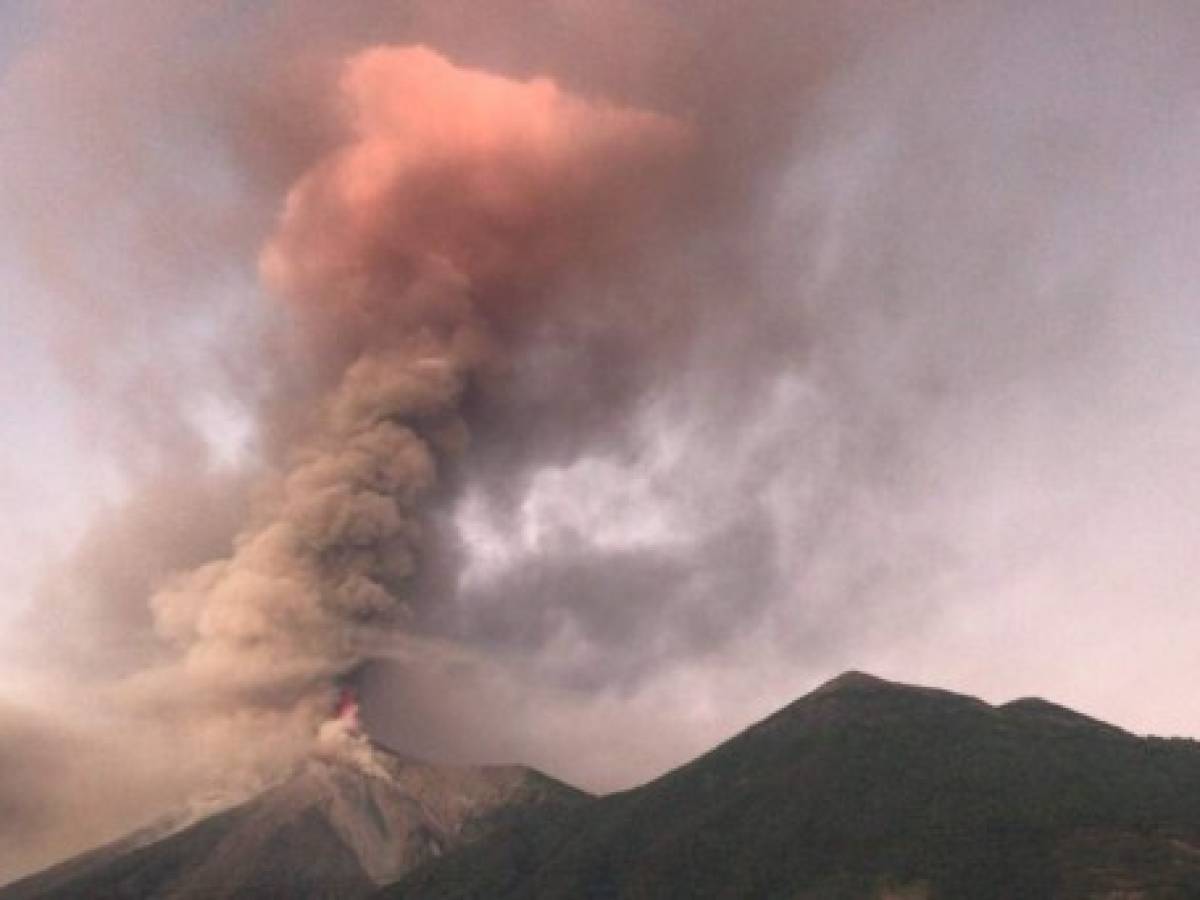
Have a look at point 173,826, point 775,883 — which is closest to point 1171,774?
point 775,883

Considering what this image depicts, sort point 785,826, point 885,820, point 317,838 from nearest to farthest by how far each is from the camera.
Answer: point 885,820, point 785,826, point 317,838

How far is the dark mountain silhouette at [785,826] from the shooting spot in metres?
114

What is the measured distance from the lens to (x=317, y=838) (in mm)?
160625

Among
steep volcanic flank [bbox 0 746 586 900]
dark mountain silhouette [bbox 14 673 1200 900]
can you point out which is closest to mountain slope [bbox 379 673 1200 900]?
dark mountain silhouette [bbox 14 673 1200 900]

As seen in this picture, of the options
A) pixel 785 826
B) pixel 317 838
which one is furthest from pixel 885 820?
pixel 317 838

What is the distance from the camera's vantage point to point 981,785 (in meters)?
133

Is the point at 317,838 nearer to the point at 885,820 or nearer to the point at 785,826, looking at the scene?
the point at 785,826

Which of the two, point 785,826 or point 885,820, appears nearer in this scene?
point 885,820

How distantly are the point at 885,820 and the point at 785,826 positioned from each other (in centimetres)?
1093

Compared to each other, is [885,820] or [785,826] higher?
[785,826]

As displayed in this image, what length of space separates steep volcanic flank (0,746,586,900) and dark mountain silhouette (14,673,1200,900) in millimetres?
315

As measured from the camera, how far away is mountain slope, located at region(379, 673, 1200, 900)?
111938 millimetres

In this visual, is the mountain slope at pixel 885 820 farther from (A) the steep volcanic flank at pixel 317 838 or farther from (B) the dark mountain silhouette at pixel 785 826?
(A) the steep volcanic flank at pixel 317 838

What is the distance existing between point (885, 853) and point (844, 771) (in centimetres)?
2562
